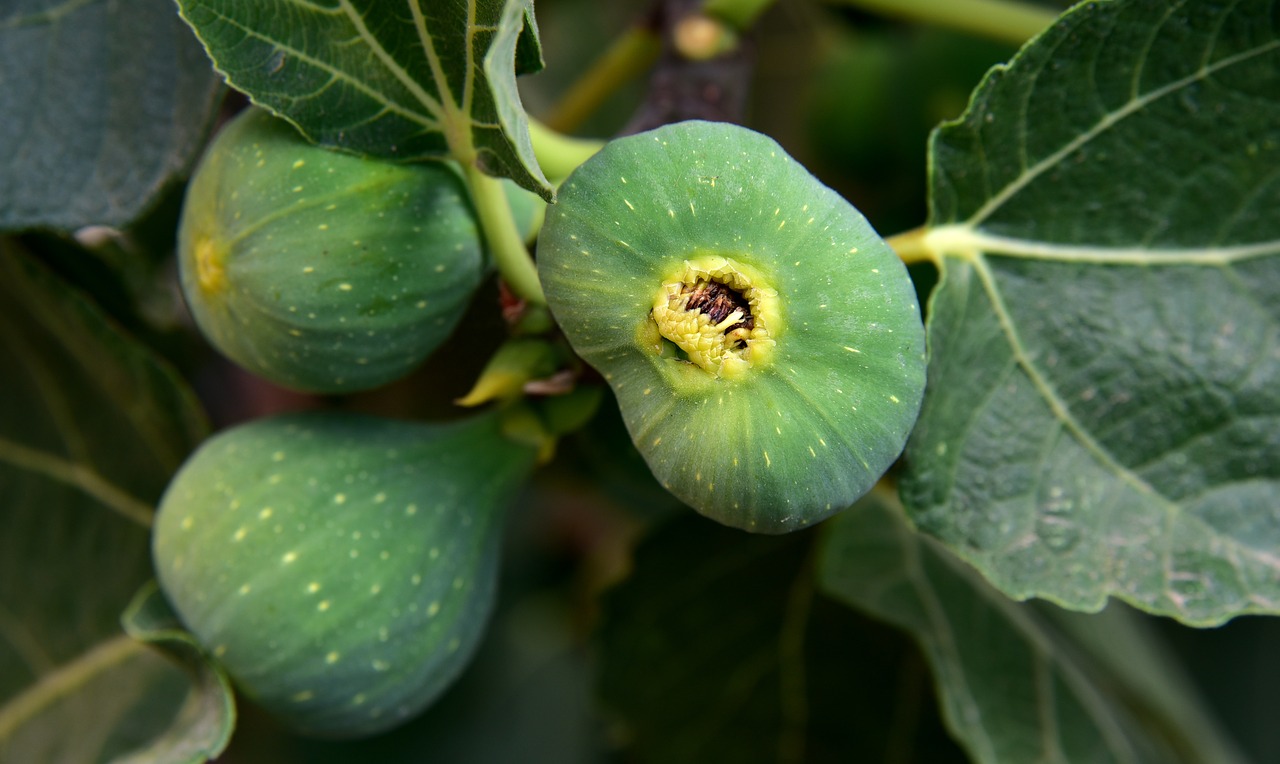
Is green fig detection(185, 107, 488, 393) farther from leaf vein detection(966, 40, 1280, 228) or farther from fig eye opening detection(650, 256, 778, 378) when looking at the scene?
leaf vein detection(966, 40, 1280, 228)

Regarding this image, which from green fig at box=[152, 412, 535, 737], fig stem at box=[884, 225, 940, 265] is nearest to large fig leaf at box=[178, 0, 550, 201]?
green fig at box=[152, 412, 535, 737]

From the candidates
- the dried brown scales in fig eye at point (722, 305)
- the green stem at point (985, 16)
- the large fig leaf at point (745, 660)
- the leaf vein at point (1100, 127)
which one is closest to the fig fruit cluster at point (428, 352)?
the dried brown scales in fig eye at point (722, 305)

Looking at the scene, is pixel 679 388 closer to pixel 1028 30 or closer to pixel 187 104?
pixel 187 104

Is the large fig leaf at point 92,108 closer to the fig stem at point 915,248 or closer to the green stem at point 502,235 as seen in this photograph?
the green stem at point 502,235

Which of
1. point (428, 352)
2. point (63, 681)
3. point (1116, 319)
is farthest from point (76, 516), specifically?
point (1116, 319)

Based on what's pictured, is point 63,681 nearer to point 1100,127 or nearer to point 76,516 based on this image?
point 76,516

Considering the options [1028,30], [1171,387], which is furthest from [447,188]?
[1028,30]
